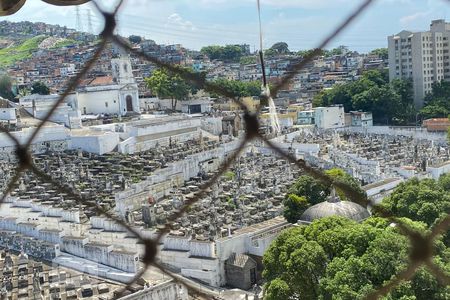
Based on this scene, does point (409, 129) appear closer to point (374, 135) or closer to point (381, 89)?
point (374, 135)

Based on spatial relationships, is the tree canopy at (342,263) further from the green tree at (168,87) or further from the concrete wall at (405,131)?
the green tree at (168,87)

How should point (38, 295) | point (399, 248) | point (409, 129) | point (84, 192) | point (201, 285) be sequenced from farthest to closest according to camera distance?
point (409, 129) < point (84, 192) < point (201, 285) < point (38, 295) < point (399, 248)

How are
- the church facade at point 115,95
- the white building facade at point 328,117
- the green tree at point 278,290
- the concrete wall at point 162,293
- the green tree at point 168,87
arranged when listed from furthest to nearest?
the green tree at point 168,87
the church facade at point 115,95
the white building facade at point 328,117
the concrete wall at point 162,293
the green tree at point 278,290

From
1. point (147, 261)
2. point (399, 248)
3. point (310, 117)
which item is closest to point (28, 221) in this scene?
point (399, 248)

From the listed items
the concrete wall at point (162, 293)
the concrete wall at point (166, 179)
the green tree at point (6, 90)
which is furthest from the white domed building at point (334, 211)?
the green tree at point (6, 90)

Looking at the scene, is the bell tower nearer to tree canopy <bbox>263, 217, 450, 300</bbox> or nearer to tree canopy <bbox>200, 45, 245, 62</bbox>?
tree canopy <bbox>200, 45, 245, 62</bbox>

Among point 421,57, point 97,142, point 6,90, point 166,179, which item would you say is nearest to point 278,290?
Answer: point 166,179

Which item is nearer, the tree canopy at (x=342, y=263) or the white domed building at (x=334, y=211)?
the tree canopy at (x=342, y=263)
